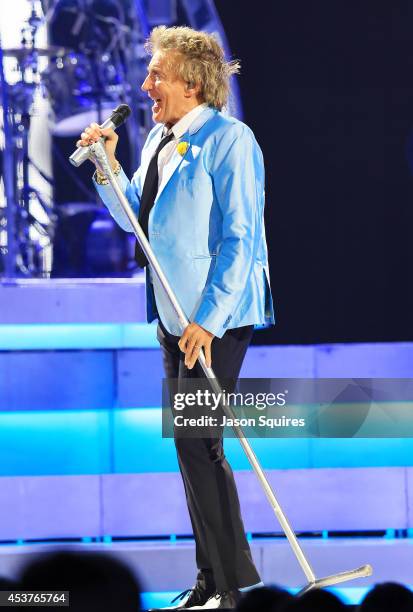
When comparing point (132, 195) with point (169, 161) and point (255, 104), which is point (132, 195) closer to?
point (169, 161)

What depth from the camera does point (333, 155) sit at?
373 cm

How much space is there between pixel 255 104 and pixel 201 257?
5.47 ft

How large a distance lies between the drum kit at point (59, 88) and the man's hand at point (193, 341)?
65.8 inches

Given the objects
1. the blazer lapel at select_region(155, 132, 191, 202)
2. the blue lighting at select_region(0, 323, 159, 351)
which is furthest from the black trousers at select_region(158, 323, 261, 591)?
the blue lighting at select_region(0, 323, 159, 351)

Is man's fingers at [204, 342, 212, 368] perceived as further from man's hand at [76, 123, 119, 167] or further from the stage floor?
the stage floor

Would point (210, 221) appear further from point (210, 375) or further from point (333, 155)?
point (333, 155)

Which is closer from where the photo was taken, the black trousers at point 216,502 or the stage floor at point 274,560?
the black trousers at point 216,502

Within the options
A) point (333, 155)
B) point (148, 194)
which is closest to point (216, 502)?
point (148, 194)

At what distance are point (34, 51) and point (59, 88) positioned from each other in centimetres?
15

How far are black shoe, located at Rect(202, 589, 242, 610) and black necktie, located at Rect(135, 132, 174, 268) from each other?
0.69 meters

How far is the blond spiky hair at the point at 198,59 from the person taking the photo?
2180mm

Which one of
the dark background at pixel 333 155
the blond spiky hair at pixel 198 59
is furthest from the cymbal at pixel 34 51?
the blond spiky hair at pixel 198 59

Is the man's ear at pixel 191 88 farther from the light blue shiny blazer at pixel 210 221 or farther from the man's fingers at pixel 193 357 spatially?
the man's fingers at pixel 193 357

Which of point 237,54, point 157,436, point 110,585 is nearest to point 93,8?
point 237,54
